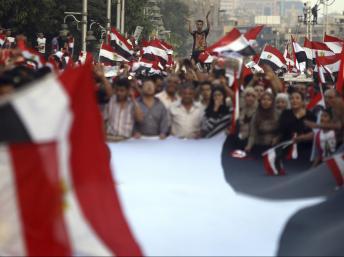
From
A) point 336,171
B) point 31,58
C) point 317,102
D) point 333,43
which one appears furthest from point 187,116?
point 333,43

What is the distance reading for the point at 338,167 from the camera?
9.00 meters

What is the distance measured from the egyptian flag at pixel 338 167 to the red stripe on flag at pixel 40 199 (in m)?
3.51

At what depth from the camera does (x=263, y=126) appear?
9484mm

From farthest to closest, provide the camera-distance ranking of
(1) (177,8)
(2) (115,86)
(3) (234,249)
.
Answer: (1) (177,8) → (2) (115,86) → (3) (234,249)

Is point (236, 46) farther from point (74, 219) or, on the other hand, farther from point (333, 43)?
point (333, 43)

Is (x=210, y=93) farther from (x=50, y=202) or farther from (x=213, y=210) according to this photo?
(x=50, y=202)

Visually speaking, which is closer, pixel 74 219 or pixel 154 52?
pixel 74 219

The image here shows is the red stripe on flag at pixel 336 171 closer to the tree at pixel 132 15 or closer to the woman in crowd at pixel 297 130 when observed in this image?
the woman in crowd at pixel 297 130

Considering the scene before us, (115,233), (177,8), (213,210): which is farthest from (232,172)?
(177,8)

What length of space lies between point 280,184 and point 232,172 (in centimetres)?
41

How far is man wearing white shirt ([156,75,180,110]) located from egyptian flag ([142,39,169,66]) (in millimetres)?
13720

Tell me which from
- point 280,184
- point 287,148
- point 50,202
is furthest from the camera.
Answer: point 287,148

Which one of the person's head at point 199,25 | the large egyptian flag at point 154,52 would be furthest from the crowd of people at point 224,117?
the large egyptian flag at point 154,52

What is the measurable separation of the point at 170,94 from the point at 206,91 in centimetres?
71
